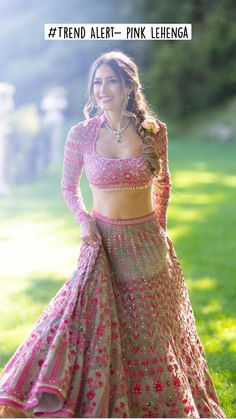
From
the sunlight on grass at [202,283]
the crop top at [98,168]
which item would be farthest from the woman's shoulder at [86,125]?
the sunlight on grass at [202,283]

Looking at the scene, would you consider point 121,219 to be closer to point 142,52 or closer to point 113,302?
point 113,302

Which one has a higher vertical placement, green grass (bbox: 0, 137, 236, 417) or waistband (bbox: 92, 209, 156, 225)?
green grass (bbox: 0, 137, 236, 417)

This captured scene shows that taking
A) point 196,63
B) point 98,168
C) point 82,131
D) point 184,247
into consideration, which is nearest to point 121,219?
point 98,168

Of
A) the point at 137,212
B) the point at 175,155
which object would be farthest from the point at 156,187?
the point at 175,155

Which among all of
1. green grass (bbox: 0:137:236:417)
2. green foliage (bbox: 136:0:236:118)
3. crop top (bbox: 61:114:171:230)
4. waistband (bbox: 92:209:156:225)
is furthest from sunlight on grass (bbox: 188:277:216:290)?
green foliage (bbox: 136:0:236:118)

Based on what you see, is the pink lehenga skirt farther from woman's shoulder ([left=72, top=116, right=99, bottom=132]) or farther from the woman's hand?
woman's shoulder ([left=72, top=116, right=99, bottom=132])

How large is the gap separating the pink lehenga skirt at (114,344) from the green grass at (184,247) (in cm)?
41

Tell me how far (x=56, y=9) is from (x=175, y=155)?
142cm

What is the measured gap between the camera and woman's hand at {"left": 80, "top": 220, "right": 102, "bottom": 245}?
207 centimetres

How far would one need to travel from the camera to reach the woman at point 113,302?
77.2 inches

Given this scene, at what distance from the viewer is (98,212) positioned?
2.12m

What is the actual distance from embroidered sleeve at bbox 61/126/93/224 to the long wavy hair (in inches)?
3.5

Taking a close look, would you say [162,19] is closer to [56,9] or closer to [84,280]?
[56,9]

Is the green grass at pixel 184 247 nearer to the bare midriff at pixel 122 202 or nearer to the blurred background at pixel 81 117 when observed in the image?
Answer: the blurred background at pixel 81 117
